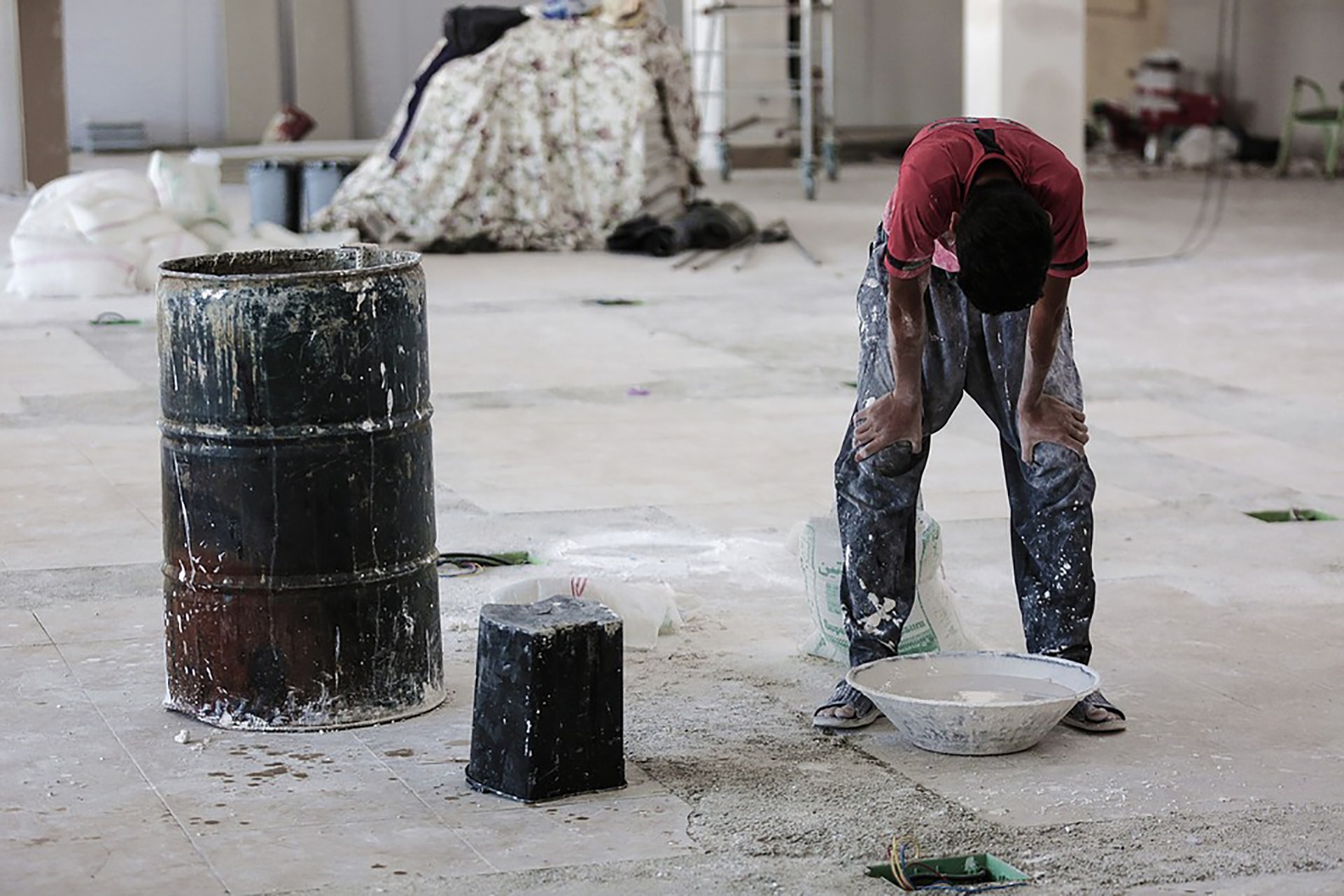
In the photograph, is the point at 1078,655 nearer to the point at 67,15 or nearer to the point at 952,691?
the point at 952,691

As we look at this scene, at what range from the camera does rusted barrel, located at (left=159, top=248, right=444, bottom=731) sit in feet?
13.5

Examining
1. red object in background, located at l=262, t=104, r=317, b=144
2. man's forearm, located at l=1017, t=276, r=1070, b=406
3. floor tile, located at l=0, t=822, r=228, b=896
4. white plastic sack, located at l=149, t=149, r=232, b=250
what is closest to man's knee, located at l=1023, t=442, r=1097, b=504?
man's forearm, located at l=1017, t=276, r=1070, b=406

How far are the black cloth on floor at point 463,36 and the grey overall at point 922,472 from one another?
9.60 metres

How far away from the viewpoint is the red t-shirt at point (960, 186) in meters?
3.86

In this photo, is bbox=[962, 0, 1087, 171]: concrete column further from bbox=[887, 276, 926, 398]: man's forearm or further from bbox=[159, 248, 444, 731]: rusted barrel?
bbox=[159, 248, 444, 731]: rusted barrel

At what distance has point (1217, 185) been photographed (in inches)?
742

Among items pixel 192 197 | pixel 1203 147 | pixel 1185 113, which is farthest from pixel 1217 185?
pixel 192 197

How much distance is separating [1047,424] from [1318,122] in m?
16.8

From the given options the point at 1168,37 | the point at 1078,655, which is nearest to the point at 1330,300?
the point at 1078,655

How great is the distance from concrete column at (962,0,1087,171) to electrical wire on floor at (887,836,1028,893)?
11471 mm

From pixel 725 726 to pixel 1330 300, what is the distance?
315 inches

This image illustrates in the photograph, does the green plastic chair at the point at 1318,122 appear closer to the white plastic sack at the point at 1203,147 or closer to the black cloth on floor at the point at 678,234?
the white plastic sack at the point at 1203,147

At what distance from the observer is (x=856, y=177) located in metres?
19.8

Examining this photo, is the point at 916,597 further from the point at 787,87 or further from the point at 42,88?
the point at 787,87
